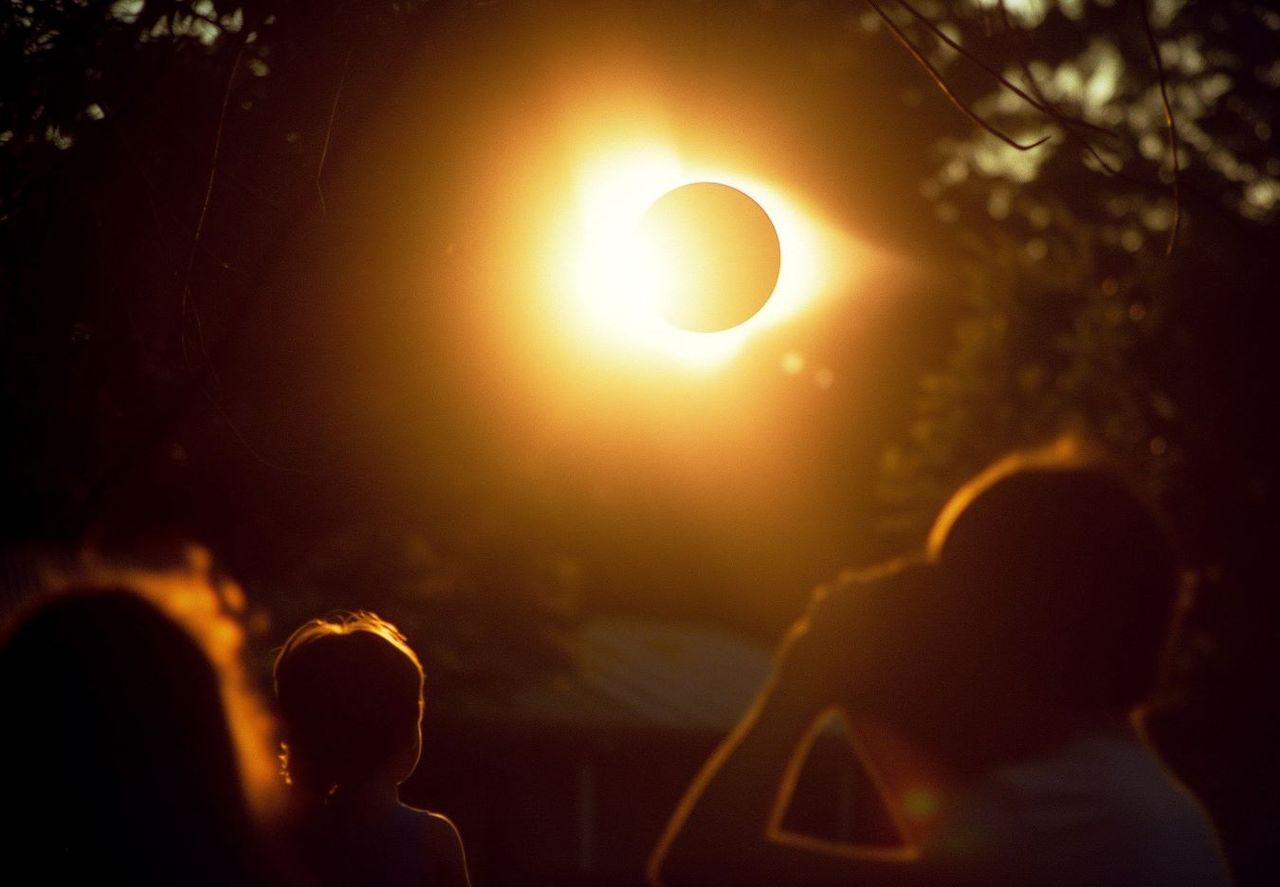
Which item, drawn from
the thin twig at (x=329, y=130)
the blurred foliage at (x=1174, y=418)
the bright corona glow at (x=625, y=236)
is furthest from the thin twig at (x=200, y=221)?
the blurred foliage at (x=1174, y=418)

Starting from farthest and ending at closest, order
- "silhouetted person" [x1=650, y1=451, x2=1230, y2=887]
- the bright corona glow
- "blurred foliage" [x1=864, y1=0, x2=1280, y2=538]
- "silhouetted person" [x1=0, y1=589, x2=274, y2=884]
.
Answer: "blurred foliage" [x1=864, y1=0, x2=1280, y2=538]
the bright corona glow
"silhouetted person" [x1=650, y1=451, x2=1230, y2=887]
"silhouetted person" [x1=0, y1=589, x2=274, y2=884]

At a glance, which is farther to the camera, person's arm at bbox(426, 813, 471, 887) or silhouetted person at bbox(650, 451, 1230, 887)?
person's arm at bbox(426, 813, 471, 887)

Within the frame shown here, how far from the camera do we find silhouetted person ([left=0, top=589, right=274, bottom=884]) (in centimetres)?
110

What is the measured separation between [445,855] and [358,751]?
0.72ft

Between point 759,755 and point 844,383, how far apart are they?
738 inches

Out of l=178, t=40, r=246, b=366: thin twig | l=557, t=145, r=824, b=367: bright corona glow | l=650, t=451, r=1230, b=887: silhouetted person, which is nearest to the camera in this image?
l=650, t=451, r=1230, b=887: silhouetted person

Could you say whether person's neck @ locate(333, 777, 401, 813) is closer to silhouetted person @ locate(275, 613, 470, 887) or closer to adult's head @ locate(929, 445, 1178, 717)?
silhouetted person @ locate(275, 613, 470, 887)

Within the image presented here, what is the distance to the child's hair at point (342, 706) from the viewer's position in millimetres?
2424

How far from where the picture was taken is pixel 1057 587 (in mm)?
1866

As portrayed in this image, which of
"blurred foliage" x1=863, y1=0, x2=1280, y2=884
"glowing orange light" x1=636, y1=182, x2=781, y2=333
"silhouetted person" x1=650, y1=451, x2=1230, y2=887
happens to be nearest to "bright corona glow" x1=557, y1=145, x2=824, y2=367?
"glowing orange light" x1=636, y1=182, x2=781, y2=333

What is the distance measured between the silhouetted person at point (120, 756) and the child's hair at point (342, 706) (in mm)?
1254

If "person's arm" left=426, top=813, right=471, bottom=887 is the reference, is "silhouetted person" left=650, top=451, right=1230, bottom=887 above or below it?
above

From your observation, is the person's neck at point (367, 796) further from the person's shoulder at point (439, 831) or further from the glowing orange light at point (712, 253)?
the glowing orange light at point (712, 253)

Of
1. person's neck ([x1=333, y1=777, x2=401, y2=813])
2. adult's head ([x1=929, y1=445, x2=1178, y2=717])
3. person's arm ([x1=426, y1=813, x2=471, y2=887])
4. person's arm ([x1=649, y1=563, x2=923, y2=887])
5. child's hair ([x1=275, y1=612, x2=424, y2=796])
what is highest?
adult's head ([x1=929, y1=445, x2=1178, y2=717])
